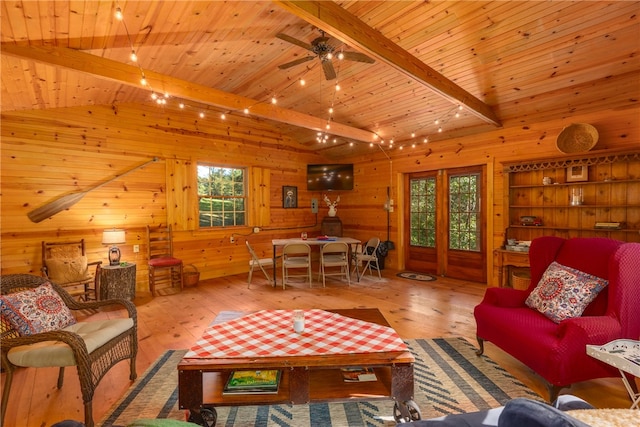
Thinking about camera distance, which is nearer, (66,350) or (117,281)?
(66,350)

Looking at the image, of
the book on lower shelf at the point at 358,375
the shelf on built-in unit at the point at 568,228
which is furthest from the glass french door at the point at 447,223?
the book on lower shelf at the point at 358,375

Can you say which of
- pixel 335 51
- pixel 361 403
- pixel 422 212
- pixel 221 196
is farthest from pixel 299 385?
pixel 422 212

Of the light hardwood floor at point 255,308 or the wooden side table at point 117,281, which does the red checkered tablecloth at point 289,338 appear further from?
the wooden side table at point 117,281

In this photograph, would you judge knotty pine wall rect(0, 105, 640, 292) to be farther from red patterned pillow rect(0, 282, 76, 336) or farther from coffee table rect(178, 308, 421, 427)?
coffee table rect(178, 308, 421, 427)

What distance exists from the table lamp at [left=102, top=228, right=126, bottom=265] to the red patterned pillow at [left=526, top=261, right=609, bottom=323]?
490 centimetres

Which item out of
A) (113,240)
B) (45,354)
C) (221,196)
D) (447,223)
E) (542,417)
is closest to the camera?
(542,417)

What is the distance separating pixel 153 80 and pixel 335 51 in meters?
2.11

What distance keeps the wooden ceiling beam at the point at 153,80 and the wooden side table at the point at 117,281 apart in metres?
2.48

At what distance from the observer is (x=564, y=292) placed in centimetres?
227

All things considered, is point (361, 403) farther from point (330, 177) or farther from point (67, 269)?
point (330, 177)

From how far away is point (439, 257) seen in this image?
223 inches

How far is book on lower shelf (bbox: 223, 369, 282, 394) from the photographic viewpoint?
1.66m

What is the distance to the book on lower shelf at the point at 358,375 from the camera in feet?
5.84

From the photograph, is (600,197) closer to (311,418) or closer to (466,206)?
(466,206)
